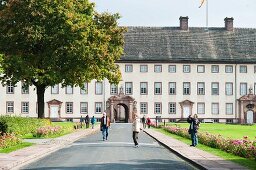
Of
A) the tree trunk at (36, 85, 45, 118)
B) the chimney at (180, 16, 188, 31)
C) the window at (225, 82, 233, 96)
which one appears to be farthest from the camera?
the chimney at (180, 16, 188, 31)

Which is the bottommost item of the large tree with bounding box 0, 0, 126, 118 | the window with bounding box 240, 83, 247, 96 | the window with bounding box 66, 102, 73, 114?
the window with bounding box 66, 102, 73, 114

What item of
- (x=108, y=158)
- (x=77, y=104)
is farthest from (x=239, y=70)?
(x=108, y=158)

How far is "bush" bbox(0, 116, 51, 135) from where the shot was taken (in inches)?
1334

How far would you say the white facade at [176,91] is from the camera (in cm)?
9400

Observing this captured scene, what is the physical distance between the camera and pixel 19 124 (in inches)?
1543

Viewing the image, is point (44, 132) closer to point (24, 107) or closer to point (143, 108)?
point (24, 107)

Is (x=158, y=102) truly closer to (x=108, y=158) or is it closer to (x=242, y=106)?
(x=242, y=106)

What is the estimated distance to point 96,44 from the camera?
53594 millimetres

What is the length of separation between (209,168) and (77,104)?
7747 cm

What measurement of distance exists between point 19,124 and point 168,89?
57019 mm

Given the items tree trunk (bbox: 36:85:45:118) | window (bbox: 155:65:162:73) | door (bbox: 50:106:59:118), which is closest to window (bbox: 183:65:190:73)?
window (bbox: 155:65:162:73)

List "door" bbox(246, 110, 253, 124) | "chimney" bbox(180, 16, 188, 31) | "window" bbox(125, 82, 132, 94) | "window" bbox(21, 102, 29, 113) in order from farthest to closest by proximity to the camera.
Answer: "chimney" bbox(180, 16, 188, 31) → "door" bbox(246, 110, 253, 124) → "window" bbox(125, 82, 132, 94) → "window" bbox(21, 102, 29, 113)

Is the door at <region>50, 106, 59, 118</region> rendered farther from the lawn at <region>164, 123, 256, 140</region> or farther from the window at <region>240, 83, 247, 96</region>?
the lawn at <region>164, 123, 256, 140</region>

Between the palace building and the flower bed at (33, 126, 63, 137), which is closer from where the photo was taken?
the flower bed at (33, 126, 63, 137)
